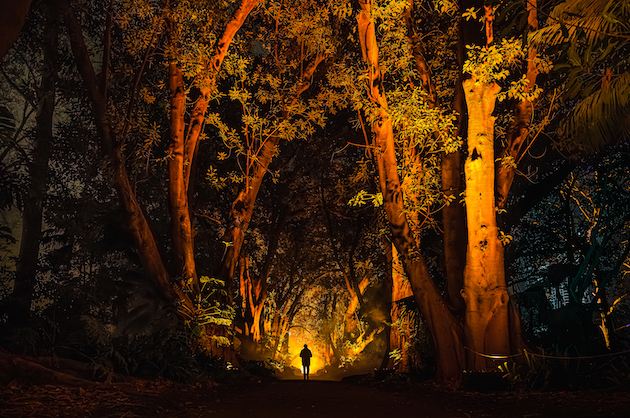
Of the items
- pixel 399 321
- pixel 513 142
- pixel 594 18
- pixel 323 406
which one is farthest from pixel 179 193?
pixel 594 18

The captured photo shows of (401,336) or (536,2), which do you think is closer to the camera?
(536,2)

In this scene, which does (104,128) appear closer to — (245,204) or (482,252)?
(245,204)

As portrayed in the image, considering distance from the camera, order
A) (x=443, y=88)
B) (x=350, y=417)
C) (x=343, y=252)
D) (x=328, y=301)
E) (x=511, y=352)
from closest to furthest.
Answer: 1. (x=350, y=417)
2. (x=511, y=352)
3. (x=443, y=88)
4. (x=343, y=252)
5. (x=328, y=301)

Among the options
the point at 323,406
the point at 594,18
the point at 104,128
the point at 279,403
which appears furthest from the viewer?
the point at 104,128

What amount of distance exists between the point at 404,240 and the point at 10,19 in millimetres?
7764

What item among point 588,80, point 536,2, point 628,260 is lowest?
point 628,260

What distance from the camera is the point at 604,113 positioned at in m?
7.45

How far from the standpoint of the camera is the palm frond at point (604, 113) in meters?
7.16

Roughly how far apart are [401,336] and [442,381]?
5188mm

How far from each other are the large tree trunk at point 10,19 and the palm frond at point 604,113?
24.4 ft

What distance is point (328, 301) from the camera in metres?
42.2

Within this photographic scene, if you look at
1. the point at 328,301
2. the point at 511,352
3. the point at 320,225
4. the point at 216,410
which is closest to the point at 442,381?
the point at 511,352

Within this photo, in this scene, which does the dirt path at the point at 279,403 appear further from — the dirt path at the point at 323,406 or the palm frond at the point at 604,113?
the palm frond at the point at 604,113

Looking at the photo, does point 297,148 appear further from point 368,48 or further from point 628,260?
point 628,260
